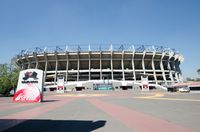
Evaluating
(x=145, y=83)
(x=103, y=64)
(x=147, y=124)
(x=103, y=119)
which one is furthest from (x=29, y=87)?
(x=103, y=64)

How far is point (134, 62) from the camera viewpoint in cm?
8562

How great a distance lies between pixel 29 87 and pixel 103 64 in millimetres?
65932

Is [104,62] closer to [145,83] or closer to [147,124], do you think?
[145,83]

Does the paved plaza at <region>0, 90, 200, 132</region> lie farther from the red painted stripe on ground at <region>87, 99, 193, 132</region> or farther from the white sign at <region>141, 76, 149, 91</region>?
the white sign at <region>141, 76, 149, 91</region>

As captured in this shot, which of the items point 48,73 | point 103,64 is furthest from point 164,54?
point 48,73

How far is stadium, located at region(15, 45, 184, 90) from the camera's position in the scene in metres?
77.4

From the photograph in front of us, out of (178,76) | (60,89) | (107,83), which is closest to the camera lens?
(60,89)

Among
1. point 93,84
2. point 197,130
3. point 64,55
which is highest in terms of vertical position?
point 64,55

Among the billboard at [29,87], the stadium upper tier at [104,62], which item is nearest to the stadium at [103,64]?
the stadium upper tier at [104,62]

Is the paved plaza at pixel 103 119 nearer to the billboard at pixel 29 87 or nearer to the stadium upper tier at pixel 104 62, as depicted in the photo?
the billboard at pixel 29 87

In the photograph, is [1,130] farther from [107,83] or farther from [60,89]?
[107,83]

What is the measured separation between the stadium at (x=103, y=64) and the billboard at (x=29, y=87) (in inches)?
A: 2030

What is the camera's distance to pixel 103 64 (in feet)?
Answer: 286

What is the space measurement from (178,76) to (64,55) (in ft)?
166
